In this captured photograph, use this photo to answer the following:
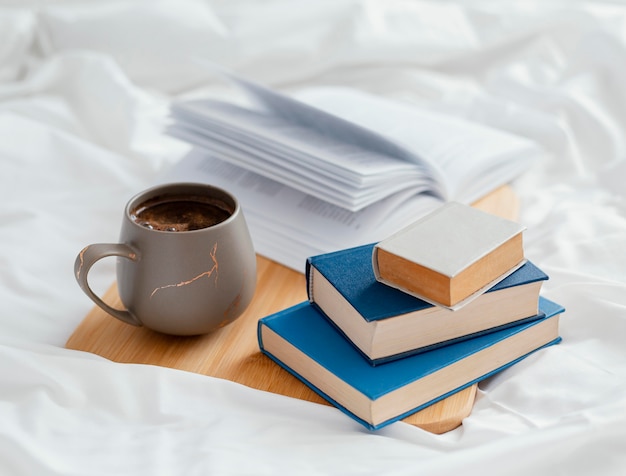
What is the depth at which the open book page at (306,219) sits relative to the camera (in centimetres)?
89

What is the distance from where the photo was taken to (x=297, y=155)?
908 millimetres

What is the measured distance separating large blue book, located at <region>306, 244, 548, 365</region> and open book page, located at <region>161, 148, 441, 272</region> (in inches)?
6.7

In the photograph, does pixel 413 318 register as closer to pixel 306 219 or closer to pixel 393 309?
pixel 393 309

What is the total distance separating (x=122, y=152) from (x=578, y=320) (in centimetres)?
71

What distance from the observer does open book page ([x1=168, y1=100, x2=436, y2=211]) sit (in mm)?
874

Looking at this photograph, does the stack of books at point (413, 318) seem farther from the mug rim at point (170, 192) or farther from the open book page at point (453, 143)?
the open book page at point (453, 143)

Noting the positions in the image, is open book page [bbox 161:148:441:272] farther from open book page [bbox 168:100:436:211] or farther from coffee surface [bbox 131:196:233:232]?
coffee surface [bbox 131:196:233:232]

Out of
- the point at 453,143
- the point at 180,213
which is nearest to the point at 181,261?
the point at 180,213

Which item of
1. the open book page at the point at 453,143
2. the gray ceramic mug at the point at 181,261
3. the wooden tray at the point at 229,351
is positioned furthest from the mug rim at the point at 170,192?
the open book page at the point at 453,143

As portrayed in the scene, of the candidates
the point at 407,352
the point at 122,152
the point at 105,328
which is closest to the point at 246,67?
the point at 122,152

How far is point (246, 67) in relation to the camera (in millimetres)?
1470

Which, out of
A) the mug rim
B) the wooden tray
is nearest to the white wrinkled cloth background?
the wooden tray

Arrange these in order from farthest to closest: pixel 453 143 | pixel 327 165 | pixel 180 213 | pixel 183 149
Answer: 1. pixel 183 149
2. pixel 453 143
3. pixel 327 165
4. pixel 180 213

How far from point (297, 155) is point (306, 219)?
74 millimetres
